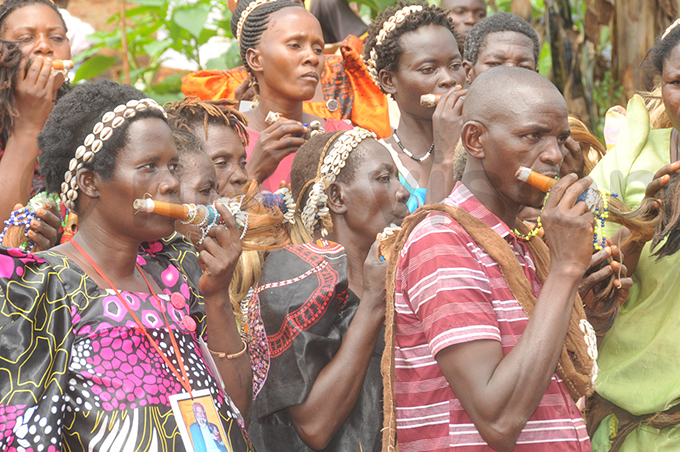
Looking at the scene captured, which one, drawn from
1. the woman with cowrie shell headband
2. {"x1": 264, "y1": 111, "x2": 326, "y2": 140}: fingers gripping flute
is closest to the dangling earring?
{"x1": 264, "y1": 111, "x2": 326, "y2": 140}: fingers gripping flute

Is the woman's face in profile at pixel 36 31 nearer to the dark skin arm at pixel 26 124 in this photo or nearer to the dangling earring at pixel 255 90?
the dark skin arm at pixel 26 124

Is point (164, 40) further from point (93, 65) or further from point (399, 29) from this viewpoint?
point (399, 29)

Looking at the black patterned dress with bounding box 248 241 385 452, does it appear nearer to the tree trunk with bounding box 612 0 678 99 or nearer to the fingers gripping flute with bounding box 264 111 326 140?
the fingers gripping flute with bounding box 264 111 326 140

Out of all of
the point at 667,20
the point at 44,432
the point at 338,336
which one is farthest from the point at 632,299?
the point at 667,20

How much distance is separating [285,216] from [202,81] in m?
2.02

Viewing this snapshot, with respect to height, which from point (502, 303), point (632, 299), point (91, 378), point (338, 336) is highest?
point (502, 303)

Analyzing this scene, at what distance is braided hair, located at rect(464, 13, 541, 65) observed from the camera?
13.3 ft

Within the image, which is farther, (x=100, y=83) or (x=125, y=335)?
(x=100, y=83)

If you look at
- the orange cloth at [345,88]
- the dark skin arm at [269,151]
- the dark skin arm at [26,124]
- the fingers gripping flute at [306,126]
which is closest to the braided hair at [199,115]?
the dark skin arm at [269,151]

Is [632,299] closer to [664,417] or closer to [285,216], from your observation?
[664,417]

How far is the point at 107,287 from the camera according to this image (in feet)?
7.11

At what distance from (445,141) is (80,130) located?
1.61 m

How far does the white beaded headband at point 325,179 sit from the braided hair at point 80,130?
2.82 feet

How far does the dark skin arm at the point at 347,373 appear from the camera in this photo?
2479 mm
